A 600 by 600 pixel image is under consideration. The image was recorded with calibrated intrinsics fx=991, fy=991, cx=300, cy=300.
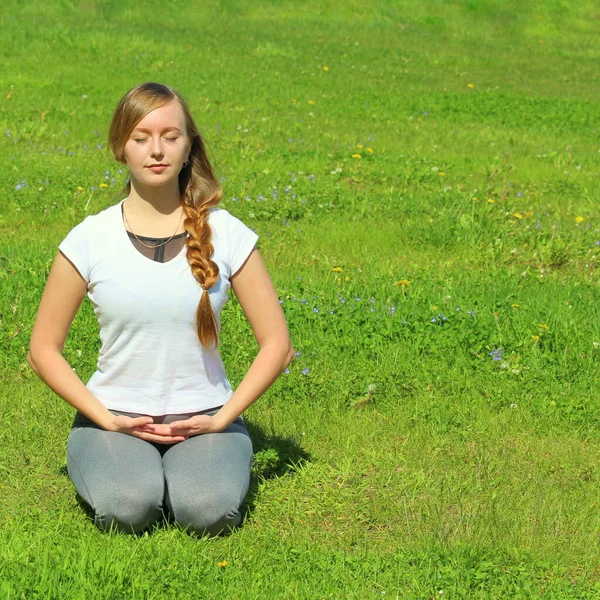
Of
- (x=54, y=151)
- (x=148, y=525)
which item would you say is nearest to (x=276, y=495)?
(x=148, y=525)

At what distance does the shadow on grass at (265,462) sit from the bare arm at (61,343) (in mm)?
469

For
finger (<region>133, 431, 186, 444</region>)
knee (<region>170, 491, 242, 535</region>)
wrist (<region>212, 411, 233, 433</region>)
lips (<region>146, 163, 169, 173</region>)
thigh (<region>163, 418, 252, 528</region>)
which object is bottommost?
knee (<region>170, 491, 242, 535</region>)

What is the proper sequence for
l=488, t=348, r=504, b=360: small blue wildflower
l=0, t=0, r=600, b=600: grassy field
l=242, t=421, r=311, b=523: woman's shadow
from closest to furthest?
l=0, t=0, r=600, b=600: grassy field, l=242, t=421, r=311, b=523: woman's shadow, l=488, t=348, r=504, b=360: small blue wildflower

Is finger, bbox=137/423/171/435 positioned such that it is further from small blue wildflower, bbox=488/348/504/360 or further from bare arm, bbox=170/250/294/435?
small blue wildflower, bbox=488/348/504/360

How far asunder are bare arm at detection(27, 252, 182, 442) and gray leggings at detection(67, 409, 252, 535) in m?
0.08

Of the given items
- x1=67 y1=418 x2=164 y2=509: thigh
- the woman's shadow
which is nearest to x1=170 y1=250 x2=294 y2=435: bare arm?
x1=67 y1=418 x2=164 y2=509: thigh

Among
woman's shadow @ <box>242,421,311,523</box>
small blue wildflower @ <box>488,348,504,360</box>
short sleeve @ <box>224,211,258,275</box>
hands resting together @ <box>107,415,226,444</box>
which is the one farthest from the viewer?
small blue wildflower @ <box>488,348,504,360</box>

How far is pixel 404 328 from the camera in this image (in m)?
5.79

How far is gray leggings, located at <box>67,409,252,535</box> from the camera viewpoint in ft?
12.5

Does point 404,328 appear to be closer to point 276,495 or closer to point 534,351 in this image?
point 534,351

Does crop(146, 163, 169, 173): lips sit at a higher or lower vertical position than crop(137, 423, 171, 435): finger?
higher

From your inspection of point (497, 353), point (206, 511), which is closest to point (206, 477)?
point (206, 511)

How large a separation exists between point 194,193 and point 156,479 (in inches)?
45.4

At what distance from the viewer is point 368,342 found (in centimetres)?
569
